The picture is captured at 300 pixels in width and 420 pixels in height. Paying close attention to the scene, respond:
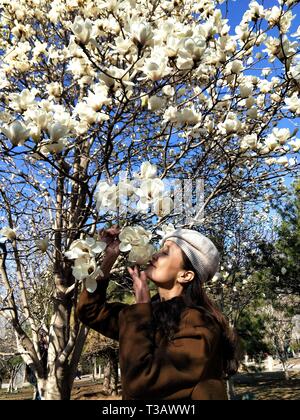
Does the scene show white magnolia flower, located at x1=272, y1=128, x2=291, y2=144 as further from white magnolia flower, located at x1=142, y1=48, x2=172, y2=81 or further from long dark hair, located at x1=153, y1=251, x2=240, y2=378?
long dark hair, located at x1=153, y1=251, x2=240, y2=378

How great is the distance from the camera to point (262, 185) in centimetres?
360

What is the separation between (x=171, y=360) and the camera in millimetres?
1232

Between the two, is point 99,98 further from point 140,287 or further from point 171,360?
point 171,360

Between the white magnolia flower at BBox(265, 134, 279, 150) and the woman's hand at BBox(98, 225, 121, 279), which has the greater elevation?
the white magnolia flower at BBox(265, 134, 279, 150)

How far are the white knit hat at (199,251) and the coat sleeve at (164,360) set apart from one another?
1.02 feet

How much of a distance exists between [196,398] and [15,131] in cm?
115

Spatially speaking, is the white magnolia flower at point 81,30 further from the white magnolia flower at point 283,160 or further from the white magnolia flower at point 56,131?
the white magnolia flower at point 283,160

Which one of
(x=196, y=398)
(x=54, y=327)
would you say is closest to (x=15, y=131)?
(x=196, y=398)

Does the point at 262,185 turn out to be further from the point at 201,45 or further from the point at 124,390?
the point at 124,390

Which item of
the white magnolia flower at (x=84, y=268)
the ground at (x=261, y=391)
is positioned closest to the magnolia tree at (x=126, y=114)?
the white magnolia flower at (x=84, y=268)

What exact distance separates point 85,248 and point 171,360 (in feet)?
1.46

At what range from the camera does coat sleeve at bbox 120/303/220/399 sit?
1.21 m

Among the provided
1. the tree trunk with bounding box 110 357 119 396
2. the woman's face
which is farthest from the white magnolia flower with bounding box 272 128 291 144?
the tree trunk with bounding box 110 357 119 396

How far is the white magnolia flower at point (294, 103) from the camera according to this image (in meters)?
2.40
